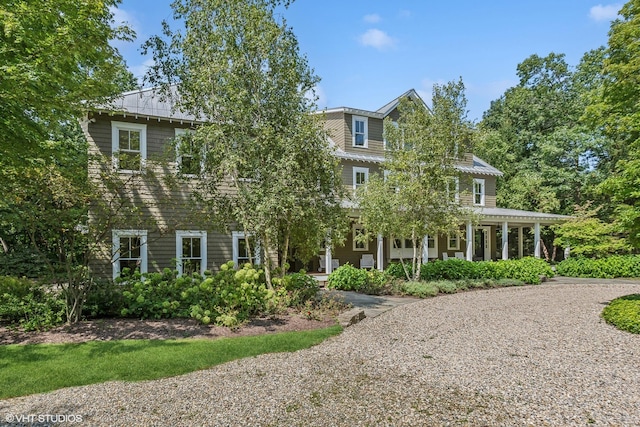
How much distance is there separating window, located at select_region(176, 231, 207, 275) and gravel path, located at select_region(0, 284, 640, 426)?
7.67 metres

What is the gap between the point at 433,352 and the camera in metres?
6.60

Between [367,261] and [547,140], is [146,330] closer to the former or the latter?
[367,261]

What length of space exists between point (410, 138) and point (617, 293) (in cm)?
905

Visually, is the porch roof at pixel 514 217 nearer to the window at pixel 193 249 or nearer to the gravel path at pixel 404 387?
the gravel path at pixel 404 387

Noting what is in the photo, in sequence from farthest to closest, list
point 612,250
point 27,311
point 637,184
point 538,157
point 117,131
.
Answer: point 538,157 → point 612,250 → point 117,131 → point 637,184 → point 27,311

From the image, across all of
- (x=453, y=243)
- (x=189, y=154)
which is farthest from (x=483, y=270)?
A: (x=189, y=154)

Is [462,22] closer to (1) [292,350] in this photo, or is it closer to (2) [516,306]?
(2) [516,306]

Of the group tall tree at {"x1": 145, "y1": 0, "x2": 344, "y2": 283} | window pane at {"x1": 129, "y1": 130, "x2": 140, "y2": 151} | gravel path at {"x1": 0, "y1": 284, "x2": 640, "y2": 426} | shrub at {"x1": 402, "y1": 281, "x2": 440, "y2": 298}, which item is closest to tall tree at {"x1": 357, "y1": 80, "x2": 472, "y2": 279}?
shrub at {"x1": 402, "y1": 281, "x2": 440, "y2": 298}

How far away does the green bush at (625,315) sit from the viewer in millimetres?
7956

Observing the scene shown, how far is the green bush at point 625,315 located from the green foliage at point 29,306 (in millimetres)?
11338

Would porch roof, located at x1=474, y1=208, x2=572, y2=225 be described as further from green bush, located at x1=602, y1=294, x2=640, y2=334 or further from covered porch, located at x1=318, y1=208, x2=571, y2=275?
green bush, located at x1=602, y1=294, x2=640, y2=334

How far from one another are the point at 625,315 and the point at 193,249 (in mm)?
12422

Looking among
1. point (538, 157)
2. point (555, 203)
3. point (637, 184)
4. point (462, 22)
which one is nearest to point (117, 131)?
point (462, 22)

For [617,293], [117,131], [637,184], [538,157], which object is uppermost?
[538,157]
